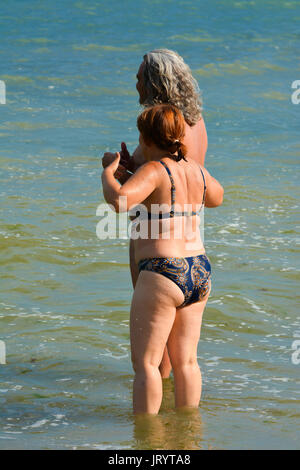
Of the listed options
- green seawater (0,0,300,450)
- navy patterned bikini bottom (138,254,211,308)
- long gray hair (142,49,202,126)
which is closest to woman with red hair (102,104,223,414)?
navy patterned bikini bottom (138,254,211,308)

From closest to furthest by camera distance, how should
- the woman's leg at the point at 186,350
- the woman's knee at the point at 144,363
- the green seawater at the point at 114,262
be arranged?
1. the woman's knee at the point at 144,363
2. the woman's leg at the point at 186,350
3. the green seawater at the point at 114,262

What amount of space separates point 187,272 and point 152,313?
0.86 ft

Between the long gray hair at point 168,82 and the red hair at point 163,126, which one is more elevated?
the long gray hair at point 168,82

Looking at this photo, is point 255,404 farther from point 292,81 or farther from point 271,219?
point 292,81

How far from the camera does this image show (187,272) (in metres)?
3.62

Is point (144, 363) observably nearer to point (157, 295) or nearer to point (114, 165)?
point (157, 295)

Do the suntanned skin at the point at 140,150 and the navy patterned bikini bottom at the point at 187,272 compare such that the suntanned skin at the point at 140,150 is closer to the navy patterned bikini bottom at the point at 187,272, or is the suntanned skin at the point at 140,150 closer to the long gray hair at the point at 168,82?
the long gray hair at the point at 168,82

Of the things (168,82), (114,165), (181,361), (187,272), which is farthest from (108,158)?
(181,361)

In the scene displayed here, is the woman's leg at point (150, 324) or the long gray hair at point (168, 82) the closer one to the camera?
the woman's leg at point (150, 324)

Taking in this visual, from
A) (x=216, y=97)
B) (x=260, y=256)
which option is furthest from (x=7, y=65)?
(x=260, y=256)

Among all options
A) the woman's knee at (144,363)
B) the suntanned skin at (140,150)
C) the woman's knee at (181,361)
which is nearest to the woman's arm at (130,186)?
the suntanned skin at (140,150)

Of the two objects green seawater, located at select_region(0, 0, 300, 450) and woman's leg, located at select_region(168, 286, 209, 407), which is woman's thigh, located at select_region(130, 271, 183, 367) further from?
green seawater, located at select_region(0, 0, 300, 450)

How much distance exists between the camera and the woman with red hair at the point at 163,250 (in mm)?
3523

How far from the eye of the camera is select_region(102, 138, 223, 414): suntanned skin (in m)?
3.50
